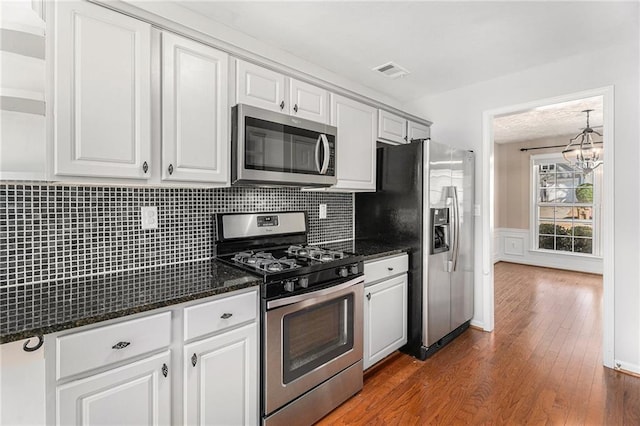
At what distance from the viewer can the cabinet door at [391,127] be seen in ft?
9.68

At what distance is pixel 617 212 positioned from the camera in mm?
2506

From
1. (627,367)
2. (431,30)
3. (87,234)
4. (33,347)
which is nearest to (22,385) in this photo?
(33,347)

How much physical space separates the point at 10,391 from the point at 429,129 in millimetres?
3814

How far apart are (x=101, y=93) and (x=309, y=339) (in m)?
1.63

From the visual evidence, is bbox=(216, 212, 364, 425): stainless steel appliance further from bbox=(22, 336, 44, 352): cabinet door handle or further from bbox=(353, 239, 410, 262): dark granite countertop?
bbox=(22, 336, 44, 352): cabinet door handle

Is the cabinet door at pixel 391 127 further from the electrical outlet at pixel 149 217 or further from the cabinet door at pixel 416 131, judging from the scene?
the electrical outlet at pixel 149 217

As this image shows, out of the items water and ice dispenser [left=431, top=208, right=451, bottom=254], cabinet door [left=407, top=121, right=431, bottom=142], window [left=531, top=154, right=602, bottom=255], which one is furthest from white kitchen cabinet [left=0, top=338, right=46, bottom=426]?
window [left=531, top=154, right=602, bottom=255]

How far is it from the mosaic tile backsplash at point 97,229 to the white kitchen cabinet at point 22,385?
39 cm

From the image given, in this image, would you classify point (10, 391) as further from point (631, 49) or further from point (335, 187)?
point (631, 49)

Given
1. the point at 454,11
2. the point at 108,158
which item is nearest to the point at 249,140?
the point at 108,158

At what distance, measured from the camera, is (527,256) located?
21.0 feet

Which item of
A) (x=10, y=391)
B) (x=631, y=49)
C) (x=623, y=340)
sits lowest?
(x=623, y=340)

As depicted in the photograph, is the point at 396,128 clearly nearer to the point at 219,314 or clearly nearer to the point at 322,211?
the point at 322,211

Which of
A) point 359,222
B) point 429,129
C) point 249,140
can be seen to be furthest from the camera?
point 429,129
